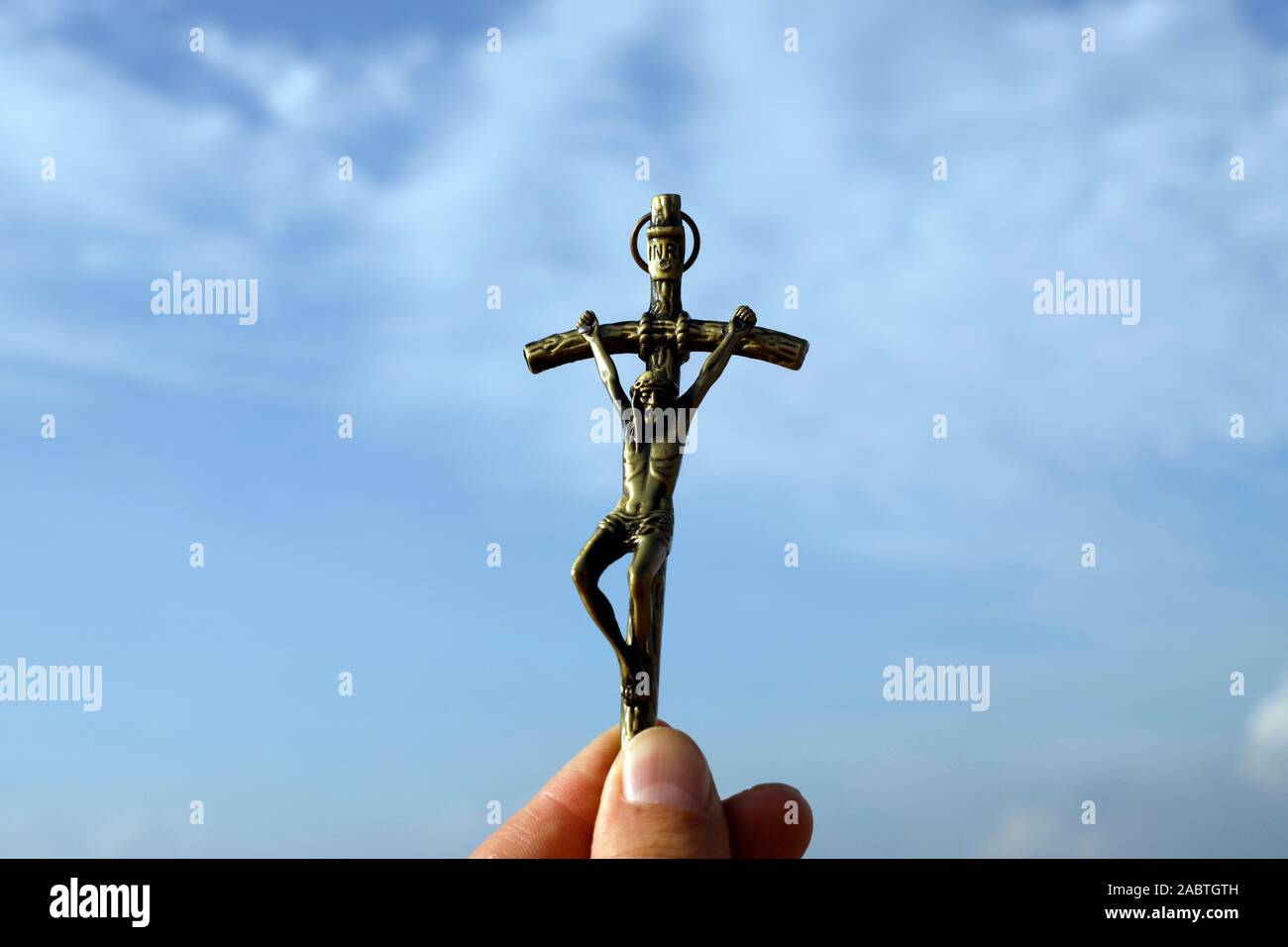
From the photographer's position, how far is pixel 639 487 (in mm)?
7277

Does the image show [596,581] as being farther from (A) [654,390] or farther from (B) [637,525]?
(A) [654,390]

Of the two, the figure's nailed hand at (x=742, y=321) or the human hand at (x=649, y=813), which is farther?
the figure's nailed hand at (x=742, y=321)

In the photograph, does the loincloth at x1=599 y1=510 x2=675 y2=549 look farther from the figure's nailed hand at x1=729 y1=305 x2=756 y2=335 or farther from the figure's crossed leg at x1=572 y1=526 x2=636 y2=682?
the figure's nailed hand at x1=729 y1=305 x2=756 y2=335

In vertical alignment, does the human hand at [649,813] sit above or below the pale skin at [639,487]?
below

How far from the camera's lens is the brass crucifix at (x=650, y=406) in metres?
6.96

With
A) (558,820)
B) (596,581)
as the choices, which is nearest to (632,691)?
(596,581)

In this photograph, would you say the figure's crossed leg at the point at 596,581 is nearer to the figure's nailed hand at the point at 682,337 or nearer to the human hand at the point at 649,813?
the human hand at the point at 649,813

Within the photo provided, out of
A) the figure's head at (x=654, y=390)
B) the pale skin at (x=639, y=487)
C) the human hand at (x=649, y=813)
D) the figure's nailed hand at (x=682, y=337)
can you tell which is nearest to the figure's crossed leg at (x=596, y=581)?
the pale skin at (x=639, y=487)

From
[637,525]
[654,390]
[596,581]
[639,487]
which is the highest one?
[654,390]

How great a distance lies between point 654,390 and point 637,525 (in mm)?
998
